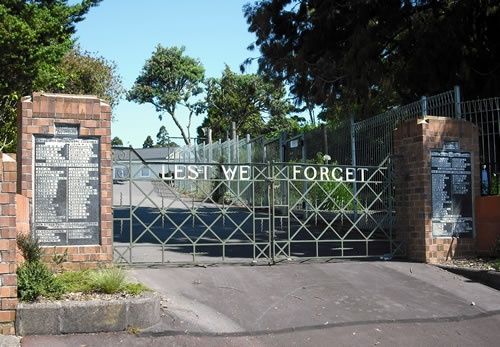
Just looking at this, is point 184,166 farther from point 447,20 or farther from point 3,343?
point 447,20

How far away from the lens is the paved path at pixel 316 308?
6195 millimetres

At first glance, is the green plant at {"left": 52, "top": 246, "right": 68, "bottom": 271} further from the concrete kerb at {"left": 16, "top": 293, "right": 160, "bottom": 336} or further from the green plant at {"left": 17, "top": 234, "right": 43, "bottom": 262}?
the concrete kerb at {"left": 16, "top": 293, "right": 160, "bottom": 336}

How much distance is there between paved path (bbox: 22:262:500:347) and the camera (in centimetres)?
620

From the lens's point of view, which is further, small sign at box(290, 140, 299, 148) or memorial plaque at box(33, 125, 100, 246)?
small sign at box(290, 140, 299, 148)

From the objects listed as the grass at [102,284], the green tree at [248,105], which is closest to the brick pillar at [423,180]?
the grass at [102,284]

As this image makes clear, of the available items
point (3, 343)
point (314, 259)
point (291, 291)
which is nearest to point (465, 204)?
point (314, 259)

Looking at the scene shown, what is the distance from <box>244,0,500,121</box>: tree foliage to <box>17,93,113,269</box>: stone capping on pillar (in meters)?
7.17

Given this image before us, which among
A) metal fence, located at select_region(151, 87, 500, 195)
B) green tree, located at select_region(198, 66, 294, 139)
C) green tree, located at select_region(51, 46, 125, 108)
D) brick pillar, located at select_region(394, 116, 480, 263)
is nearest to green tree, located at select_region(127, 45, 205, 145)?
green tree, located at select_region(198, 66, 294, 139)

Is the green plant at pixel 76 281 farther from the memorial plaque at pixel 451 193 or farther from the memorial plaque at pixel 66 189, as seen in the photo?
the memorial plaque at pixel 451 193

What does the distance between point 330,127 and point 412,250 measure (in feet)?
20.9

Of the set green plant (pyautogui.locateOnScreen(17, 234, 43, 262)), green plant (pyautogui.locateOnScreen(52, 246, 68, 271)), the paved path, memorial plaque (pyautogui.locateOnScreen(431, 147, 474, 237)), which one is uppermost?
memorial plaque (pyautogui.locateOnScreen(431, 147, 474, 237))

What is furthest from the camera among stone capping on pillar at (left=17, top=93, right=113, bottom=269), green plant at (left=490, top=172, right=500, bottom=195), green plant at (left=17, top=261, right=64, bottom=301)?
green plant at (left=490, top=172, right=500, bottom=195)

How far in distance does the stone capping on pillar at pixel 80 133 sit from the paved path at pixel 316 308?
0.71m

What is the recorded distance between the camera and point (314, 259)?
30.4 feet
